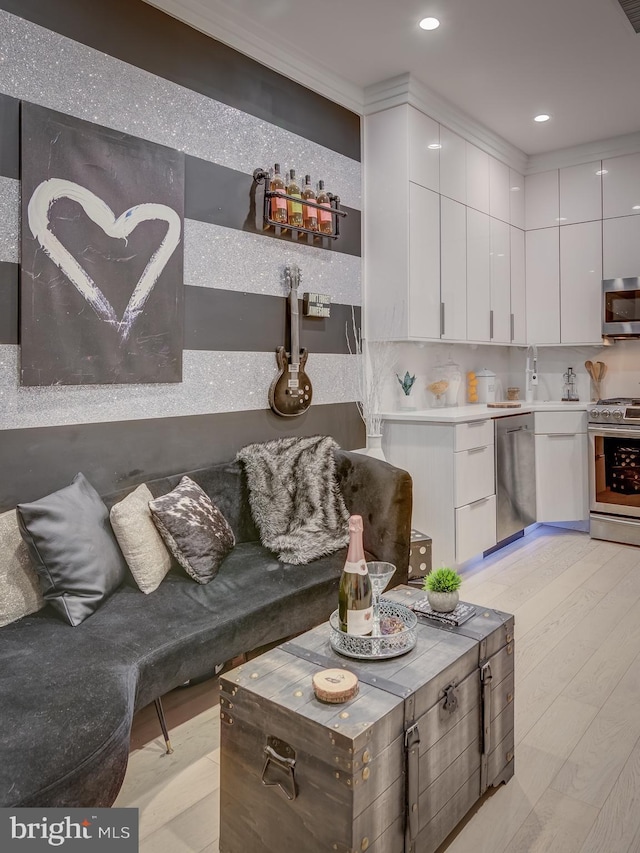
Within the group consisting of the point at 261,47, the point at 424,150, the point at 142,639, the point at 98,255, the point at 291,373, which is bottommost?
the point at 142,639

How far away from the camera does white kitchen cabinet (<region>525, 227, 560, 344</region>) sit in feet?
15.9

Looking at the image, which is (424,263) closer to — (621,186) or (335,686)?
(621,186)

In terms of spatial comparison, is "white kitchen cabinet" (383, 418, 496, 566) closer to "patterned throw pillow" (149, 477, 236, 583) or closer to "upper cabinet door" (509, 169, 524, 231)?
"patterned throw pillow" (149, 477, 236, 583)

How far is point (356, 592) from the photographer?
160cm

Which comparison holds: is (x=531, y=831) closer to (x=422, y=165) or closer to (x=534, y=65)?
(x=422, y=165)

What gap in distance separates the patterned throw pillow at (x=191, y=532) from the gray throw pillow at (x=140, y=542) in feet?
0.13

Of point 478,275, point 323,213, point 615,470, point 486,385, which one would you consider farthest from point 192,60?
point 615,470

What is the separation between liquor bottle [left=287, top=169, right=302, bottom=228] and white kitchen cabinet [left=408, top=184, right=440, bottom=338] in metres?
0.78

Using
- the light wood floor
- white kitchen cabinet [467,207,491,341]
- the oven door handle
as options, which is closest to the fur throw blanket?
the light wood floor

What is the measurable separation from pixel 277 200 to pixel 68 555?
2016 millimetres

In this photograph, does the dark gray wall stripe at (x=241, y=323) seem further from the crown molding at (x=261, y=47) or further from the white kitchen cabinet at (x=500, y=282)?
the white kitchen cabinet at (x=500, y=282)

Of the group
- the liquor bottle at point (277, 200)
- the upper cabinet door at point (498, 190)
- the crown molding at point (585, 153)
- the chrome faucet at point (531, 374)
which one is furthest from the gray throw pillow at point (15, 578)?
the crown molding at point (585, 153)

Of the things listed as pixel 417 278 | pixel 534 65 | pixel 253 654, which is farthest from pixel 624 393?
pixel 253 654

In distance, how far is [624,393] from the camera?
4.76m
